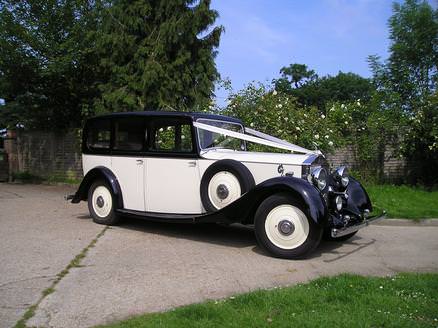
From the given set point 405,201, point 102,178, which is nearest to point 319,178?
point 102,178

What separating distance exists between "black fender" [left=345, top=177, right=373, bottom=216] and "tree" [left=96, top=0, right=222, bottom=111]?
907cm

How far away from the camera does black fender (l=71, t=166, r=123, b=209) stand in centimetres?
834

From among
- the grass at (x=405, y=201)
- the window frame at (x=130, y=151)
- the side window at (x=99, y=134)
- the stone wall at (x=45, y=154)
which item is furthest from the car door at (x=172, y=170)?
the stone wall at (x=45, y=154)

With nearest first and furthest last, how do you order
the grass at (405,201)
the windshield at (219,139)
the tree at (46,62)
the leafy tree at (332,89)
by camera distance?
the windshield at (219,139)
the grass at (405,201)
the tree at (46,62)
the leafy tree at (332,89)

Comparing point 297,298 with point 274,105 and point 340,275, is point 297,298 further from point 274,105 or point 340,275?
point 274,105

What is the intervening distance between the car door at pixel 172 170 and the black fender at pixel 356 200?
2.16m

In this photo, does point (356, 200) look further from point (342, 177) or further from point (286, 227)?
point (286, 227)

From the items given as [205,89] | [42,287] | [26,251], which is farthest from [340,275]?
[205,89]

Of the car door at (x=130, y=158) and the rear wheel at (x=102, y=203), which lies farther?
the rear wheel at (x=102, y=203)

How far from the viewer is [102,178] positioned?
8609mm

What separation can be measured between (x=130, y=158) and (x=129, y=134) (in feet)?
1.35

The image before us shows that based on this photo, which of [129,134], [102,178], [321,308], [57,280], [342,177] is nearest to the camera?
[321,308]

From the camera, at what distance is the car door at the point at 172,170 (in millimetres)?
7453

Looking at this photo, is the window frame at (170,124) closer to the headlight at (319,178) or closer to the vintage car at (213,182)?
the vintage car at (213,182)
